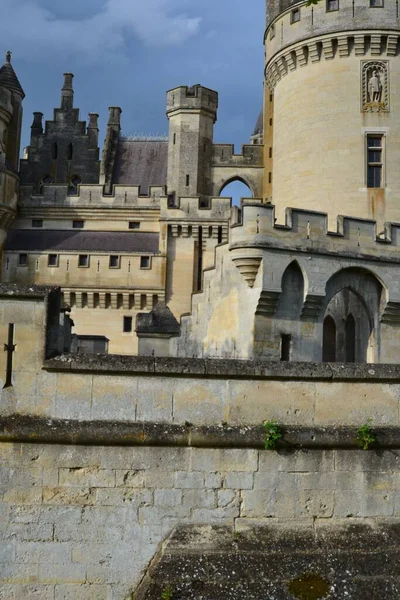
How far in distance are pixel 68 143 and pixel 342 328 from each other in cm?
2719

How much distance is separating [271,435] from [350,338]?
14.7 metres

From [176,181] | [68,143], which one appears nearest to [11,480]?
[176,181]

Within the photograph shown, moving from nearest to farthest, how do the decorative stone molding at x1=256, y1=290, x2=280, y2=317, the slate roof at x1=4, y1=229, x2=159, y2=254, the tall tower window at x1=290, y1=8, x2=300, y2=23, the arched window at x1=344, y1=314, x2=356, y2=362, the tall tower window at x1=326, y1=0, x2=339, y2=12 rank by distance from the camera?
Result: the decorative stone molding at x1=256, y1=290, x2=280, y2=317
the arched window at x1=344, y1=314, x2=356, y2=362
the tall tower window at x1=326, y1=0, x2=339, y2=12
the tall tower window at x1=290, y1=8, x2=300, y2=23
the slate roof at x1=4, y1=229, x2=159, y2=254

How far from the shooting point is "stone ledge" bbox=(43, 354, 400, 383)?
709 centimetres

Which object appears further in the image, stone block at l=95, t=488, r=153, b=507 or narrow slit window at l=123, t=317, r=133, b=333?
narrow slit window at l=123, t=317, r=133, b=333

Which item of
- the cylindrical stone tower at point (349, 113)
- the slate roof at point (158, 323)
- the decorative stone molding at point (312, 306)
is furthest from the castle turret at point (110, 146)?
the decorative stone molding at point (312, 306)

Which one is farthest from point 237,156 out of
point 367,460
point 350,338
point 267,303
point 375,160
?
point 367,460

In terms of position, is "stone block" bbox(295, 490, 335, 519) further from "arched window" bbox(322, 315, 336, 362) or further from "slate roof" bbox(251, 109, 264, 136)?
"slate roof" bbox(251, 109, 264, 136)

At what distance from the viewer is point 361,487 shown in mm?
7234

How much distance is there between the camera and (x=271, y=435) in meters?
7.06

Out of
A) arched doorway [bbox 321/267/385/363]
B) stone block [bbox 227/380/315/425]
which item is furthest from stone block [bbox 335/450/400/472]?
arched doorway [bbox 321/267/385/363]

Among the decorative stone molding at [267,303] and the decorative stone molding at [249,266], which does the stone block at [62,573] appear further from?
the decorative stone molding at [249,266]

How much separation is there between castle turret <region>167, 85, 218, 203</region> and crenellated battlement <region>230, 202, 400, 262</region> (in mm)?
19407

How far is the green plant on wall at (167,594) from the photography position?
6.32 meters
